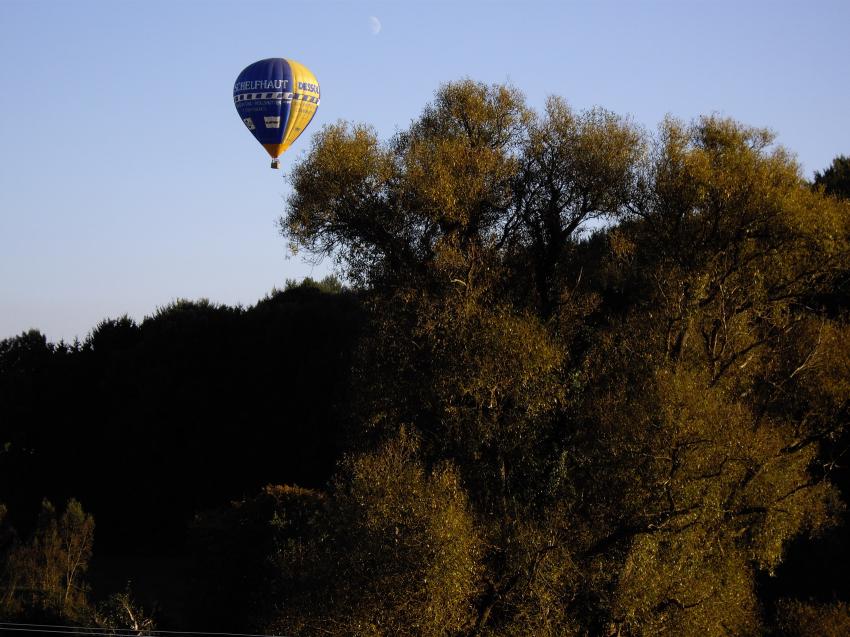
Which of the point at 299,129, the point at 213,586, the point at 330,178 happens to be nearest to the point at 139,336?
the point at 299,129

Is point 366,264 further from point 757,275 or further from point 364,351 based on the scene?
point 757,275

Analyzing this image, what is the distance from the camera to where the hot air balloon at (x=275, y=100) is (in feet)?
131

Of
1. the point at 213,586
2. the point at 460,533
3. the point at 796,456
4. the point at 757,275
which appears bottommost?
the point at 213,586

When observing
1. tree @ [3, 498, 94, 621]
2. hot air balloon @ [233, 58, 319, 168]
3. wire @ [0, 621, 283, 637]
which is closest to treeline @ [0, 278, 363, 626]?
tree @ [3, 498, 94, 621]

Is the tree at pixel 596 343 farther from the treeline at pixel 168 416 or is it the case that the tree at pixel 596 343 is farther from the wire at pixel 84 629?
the treeline at pixel 168 416

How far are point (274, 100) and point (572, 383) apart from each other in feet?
70.4

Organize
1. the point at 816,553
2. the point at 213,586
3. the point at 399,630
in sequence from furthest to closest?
the point at 213,586 < the point at 816,553 < the point at 399,630

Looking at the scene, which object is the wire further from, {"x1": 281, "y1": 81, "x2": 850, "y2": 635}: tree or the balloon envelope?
the balloon envelope

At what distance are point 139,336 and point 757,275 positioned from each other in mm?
45452

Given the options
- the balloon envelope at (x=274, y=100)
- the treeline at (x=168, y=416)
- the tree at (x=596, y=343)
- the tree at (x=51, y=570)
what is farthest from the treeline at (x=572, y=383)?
the treeline at (x=168, y=416)

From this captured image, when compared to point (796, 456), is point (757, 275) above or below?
above

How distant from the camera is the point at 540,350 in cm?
2178

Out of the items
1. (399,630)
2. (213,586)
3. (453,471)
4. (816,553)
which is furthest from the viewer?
(213,586)

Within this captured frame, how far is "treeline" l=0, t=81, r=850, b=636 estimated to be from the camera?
809 inches
